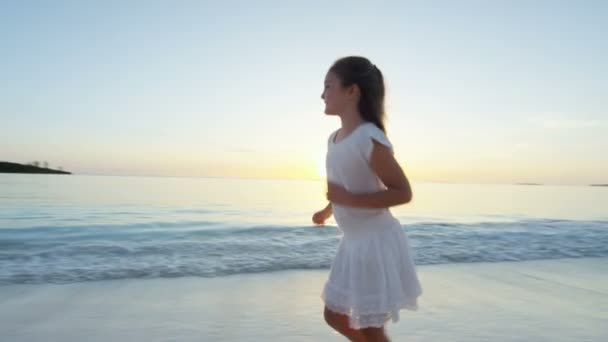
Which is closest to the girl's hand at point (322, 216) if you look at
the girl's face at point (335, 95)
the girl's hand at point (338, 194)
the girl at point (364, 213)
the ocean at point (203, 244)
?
the girl at point (364, 213)

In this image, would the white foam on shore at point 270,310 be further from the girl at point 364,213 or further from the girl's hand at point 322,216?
the girl at point 364,213

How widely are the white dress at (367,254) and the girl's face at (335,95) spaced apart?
157 millimetres

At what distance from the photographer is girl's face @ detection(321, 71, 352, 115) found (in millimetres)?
2217

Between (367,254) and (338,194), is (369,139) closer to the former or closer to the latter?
(338,194)

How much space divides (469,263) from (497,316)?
3.45 meters

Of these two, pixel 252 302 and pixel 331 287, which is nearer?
pixel 331 287

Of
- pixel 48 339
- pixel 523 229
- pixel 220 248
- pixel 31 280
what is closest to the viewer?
pixel 48 339

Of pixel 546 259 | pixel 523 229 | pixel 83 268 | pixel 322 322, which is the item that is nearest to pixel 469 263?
pixel 546 259

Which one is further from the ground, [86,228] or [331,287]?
[331,287]

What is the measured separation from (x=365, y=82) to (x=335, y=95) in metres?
0.15

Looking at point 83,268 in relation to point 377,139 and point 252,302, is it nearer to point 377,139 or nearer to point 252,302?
point 252,302

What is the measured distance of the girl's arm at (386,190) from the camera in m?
2.03

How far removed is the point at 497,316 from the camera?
176 inches

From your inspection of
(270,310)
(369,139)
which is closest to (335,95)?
(369,139)
